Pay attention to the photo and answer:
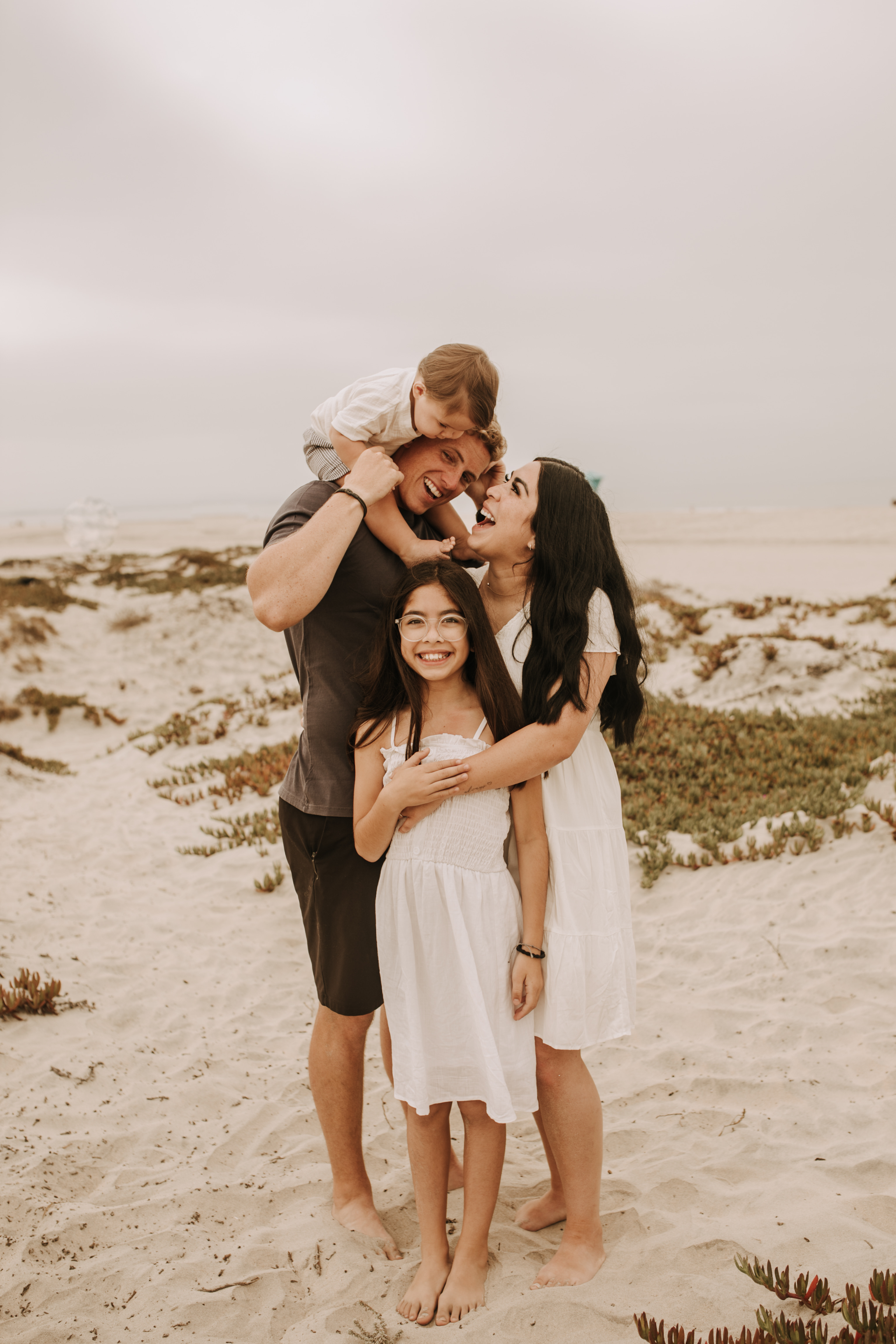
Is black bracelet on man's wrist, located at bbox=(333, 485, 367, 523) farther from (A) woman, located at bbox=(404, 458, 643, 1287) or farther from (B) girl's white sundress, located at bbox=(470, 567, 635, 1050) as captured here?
(B) girl's white sundress, located at bbox=(470, 567, 635, 1050)

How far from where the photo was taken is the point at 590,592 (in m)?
2.72

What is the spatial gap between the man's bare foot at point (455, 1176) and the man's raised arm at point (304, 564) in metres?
2.37

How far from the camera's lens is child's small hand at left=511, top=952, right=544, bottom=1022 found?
2629 mm

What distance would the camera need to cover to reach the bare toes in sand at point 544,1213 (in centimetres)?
319

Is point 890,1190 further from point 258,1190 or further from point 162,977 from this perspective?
point 162,977

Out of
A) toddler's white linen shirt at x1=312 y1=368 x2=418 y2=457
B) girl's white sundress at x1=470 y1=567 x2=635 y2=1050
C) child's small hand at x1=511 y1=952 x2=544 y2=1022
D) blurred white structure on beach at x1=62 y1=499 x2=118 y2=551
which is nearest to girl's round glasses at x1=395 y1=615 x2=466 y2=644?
girl's white sundress at x1=470 y1=567 x2=635 y2=1050

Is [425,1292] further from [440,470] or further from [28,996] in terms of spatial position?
[28,996]

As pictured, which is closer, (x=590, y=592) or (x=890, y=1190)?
(x=590, y=592)

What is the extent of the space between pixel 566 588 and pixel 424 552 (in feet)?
1.72

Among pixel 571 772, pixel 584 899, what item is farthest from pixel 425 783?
pixel 584 899

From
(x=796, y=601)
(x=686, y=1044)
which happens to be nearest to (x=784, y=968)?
(x=686, y=1044)

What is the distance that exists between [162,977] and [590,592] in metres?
4.37

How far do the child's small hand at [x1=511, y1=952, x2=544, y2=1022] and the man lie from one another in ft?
1.89

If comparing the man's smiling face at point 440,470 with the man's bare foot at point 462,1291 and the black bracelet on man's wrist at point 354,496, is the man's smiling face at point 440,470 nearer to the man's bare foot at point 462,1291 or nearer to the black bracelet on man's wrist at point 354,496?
the black bracelet on man's wrist at point 354,496
